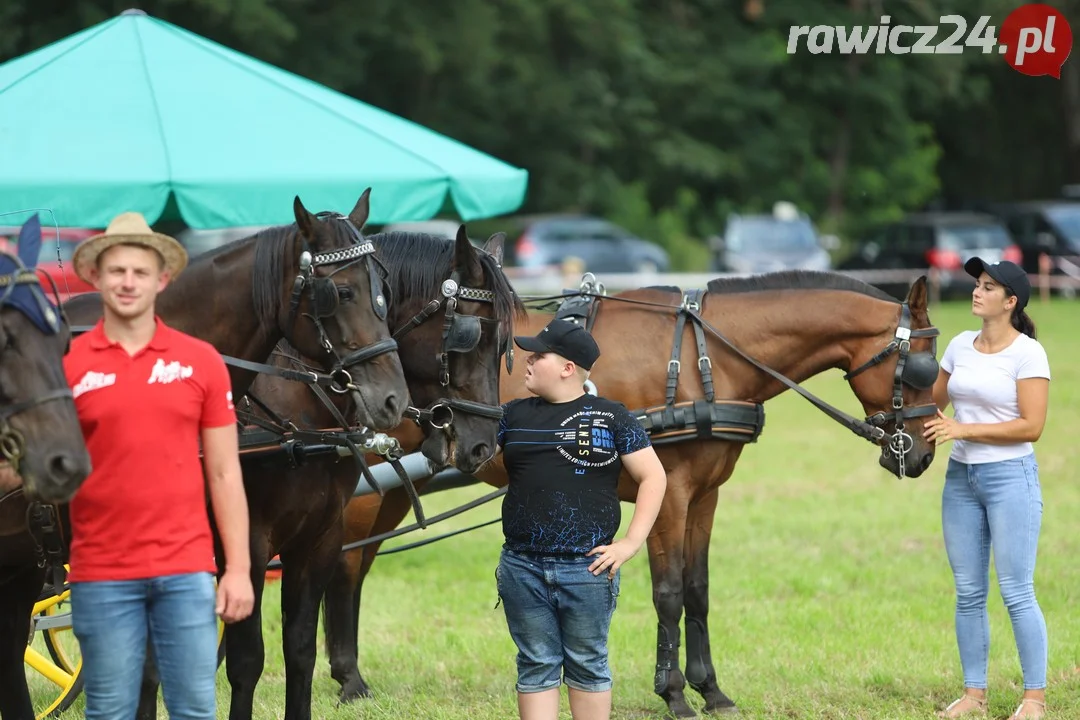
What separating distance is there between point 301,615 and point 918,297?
2707 mm

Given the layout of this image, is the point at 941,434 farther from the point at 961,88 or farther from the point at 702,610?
the point at 961,88

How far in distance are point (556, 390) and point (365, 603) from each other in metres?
3.77

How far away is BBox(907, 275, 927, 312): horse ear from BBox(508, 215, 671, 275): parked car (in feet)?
66.9

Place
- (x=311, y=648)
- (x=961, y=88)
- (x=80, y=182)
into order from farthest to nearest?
1. (x=961, y=88)
2. (x=80, y=182)
3. (x=311, y=648)

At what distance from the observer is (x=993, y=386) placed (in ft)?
16.8

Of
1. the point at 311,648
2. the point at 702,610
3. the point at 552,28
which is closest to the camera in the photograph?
the point at 311,648

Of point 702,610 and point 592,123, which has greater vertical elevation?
point 592,123

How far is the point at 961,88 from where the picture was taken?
3475 centimetres

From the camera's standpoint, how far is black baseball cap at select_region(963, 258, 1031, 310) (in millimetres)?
5078

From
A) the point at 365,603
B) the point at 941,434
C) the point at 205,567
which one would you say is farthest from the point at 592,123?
the point at 205,567

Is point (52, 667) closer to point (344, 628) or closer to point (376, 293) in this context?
point (344, 628)

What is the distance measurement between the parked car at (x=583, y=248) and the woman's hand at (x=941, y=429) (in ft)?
67.5

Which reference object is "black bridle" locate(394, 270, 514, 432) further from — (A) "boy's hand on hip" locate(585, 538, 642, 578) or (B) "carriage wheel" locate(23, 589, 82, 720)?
(B) "carriage wheel" locate(23, 589, 82, 720)

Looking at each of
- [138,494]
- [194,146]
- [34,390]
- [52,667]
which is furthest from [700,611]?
[194,146]
